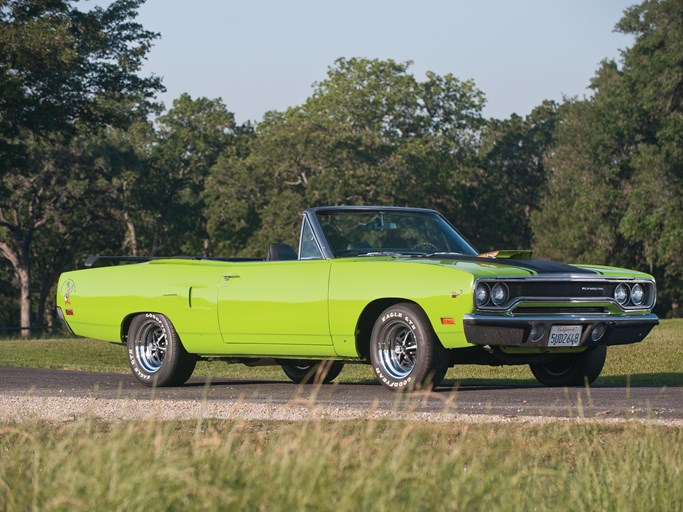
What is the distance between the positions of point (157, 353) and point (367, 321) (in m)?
2.78

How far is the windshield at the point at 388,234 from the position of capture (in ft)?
42.8

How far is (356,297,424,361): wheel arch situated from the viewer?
12.1 meters

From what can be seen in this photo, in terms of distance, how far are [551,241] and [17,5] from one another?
3567cm

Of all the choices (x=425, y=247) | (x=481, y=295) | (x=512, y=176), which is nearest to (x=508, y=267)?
(x=481, y=295)

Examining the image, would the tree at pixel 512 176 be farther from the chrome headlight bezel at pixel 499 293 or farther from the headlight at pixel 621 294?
the chrome headlight bezel at pixel 499 293

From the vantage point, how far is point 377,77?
72.4m

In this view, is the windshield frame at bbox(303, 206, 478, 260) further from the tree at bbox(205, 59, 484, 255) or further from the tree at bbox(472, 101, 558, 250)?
the tree at bbox(472, 101, 558, 250)

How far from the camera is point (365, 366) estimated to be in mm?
22500

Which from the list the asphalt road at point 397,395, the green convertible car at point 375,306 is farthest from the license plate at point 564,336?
the asphalt road at point 397,395

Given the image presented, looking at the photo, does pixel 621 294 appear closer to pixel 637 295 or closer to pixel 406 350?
pixel 637 295

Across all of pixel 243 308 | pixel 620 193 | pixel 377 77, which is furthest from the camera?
pixel 377 77

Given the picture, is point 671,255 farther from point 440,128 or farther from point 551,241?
point 440,128

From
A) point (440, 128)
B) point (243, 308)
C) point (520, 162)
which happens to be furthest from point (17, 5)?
point (520, 162)

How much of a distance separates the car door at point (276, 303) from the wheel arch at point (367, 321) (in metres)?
0.31
